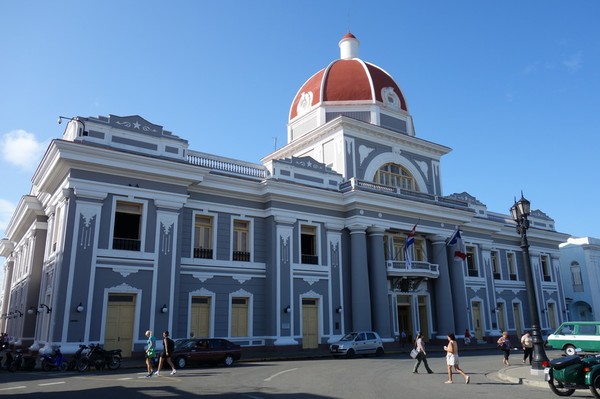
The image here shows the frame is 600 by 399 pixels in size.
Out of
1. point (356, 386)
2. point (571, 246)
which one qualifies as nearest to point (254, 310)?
point (356, 386)

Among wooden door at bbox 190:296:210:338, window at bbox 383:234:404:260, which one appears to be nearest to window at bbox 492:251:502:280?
window at bbox 383:234:404:260

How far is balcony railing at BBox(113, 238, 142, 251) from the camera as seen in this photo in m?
22.2

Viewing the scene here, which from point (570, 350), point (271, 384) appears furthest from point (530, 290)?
point (271, 384)

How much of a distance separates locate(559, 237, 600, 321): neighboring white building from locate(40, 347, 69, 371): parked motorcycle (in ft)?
151

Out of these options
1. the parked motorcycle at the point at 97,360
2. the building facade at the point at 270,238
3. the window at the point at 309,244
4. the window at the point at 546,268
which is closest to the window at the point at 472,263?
the building facade at the point at 270,238

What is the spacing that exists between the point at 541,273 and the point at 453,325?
15502 mm

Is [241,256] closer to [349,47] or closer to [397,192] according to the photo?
[397,192]

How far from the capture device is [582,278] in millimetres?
48656

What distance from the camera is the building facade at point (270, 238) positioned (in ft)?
70.9

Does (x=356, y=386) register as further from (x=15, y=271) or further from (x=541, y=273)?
(x=541, y=273)

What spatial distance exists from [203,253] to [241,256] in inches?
88.6

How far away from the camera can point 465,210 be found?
3488cm

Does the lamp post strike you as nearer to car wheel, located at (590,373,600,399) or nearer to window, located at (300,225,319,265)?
car wheel, located at (590,373,600,399)

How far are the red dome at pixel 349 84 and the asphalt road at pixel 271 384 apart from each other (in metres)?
21.8
